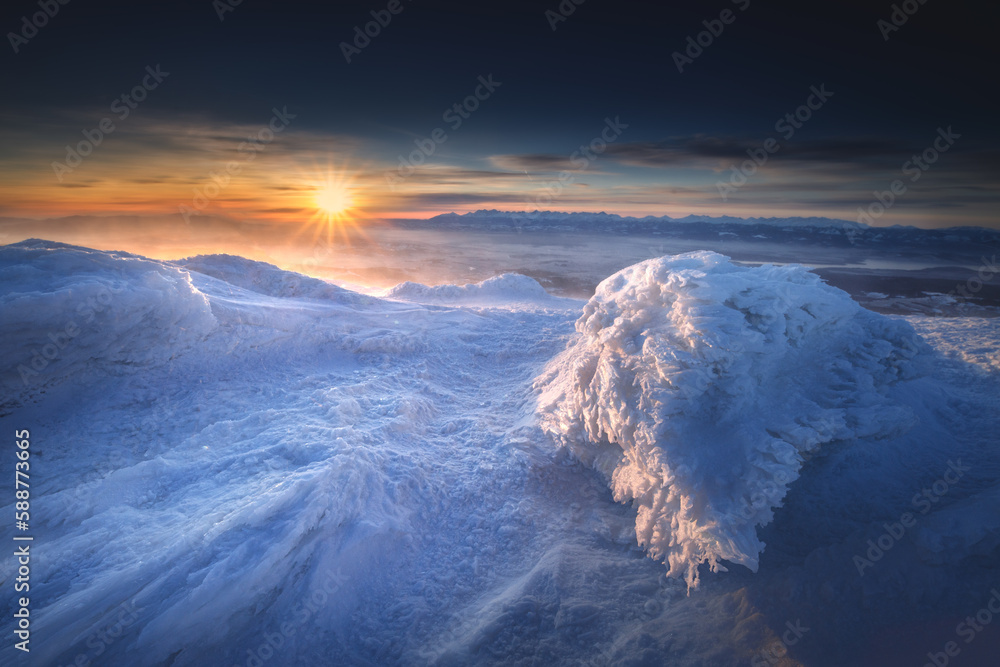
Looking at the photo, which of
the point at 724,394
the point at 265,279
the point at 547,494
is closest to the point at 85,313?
the point at 265,279

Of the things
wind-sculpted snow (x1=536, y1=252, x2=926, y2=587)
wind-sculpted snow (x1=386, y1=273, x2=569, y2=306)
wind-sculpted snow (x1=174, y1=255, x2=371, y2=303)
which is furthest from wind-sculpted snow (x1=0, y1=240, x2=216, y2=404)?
wind-sculpted snow (x1=386, y1=273, x2=569, y2=306)

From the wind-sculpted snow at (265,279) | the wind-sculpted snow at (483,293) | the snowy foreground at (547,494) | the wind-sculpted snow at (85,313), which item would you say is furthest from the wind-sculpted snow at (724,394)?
the wind-sculpted snow at (483,293)

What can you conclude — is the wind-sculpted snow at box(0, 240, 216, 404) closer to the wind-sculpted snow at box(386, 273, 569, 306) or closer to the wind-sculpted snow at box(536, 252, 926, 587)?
the wind-sculpted snow at box(536, 252, 926, 587)

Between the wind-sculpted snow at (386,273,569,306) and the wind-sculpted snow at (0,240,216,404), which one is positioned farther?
the wind-sculpted snow at (386,273,569,306)

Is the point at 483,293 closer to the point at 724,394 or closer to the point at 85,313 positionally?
the point at 85,313

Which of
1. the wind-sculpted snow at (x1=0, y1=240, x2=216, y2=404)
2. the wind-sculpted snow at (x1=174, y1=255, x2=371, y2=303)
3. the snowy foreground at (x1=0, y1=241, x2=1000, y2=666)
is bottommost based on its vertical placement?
the snowy foreground at (x1=0, y1=241, x2=1000, y2=666)

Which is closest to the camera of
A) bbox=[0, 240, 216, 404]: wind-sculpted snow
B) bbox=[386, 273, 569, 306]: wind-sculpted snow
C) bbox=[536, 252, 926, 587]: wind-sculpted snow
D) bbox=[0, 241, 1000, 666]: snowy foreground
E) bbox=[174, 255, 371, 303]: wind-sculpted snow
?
bbox=[0, 241, 1000, 666]: snowy foreground

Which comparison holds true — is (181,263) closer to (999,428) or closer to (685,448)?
(685,448)

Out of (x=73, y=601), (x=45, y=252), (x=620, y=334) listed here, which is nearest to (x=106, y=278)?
(x=45, y=252)
